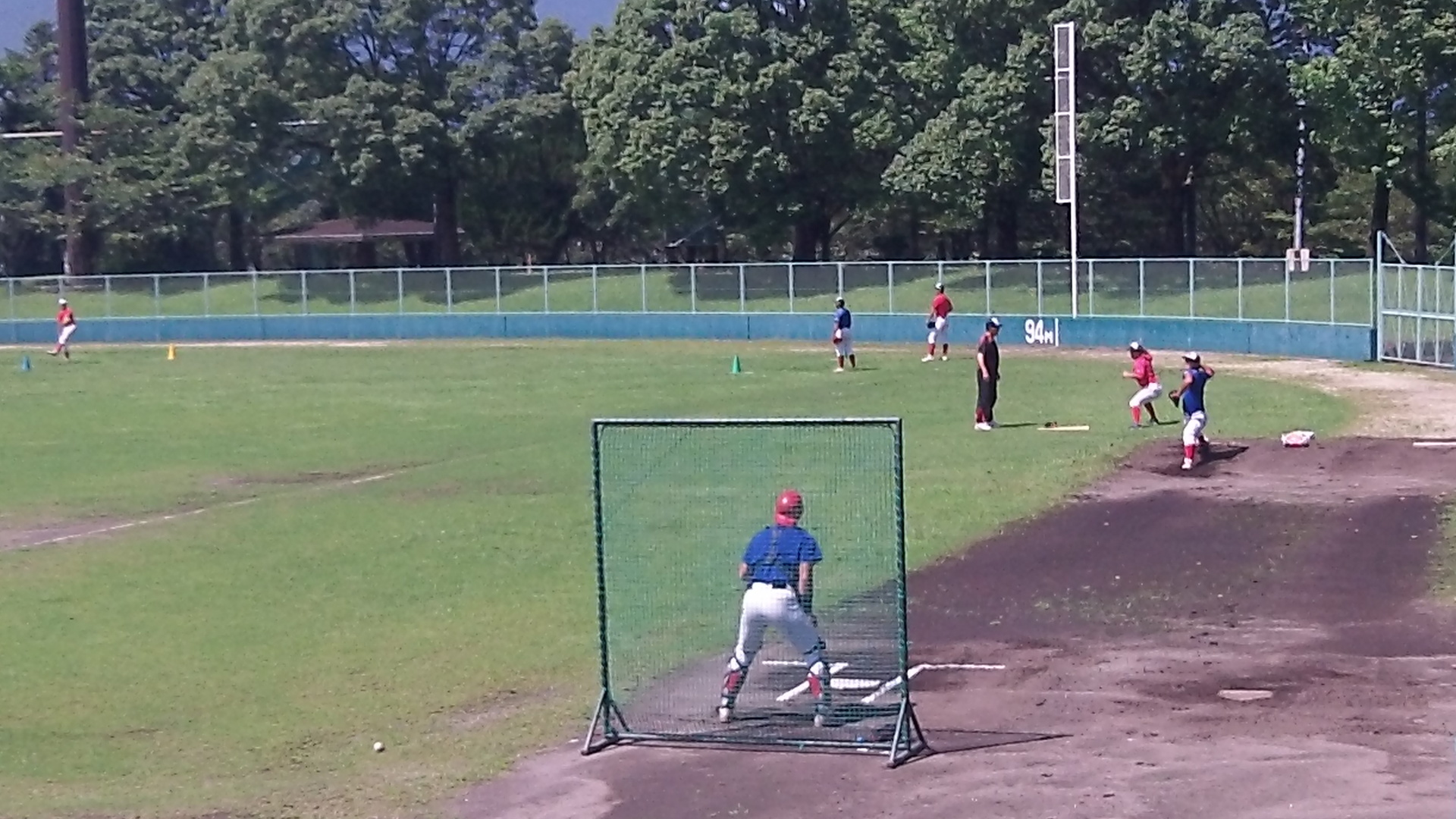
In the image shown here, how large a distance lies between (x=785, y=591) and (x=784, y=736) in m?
0.92

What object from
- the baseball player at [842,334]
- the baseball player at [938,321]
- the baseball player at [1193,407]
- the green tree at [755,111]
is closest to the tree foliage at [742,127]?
the green tree at [755,111]

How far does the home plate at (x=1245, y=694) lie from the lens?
12.5 m

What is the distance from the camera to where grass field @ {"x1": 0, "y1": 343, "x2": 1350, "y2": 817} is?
12.2m

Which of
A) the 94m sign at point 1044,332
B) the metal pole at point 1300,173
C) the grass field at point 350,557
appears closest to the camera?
the grass field at point 350,557

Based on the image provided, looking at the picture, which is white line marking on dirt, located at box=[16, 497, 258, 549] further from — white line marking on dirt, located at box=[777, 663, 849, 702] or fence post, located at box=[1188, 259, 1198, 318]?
fence post, located at box=[1188, 259, 1198, 318]

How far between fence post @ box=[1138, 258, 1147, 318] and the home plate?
134 feet

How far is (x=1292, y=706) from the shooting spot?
1220 centimetres

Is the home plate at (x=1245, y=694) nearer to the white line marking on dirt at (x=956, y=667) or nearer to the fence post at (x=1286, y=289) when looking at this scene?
the white line marking on dirt at (x=956, y=667)

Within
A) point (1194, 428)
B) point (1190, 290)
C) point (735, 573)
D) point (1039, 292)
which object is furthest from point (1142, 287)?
point (735, 573)

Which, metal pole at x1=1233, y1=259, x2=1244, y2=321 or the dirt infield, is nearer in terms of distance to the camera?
the dirt infield

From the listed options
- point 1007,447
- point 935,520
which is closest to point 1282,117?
point 1007,447

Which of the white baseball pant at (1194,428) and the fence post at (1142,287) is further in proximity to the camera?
the fence post at (1142,287)

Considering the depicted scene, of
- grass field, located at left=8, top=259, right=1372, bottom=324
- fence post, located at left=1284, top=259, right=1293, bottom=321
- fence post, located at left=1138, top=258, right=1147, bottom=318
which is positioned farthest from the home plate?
fence post, located at left=1138, top=258, right=1147, bottom=318

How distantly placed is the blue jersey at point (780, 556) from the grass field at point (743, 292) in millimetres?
35576
